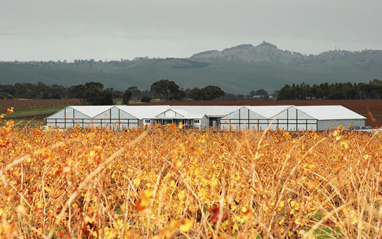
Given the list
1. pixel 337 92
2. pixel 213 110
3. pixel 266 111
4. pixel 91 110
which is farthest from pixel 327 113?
pixel 337 92

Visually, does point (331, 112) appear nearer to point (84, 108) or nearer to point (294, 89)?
point (84, 108)

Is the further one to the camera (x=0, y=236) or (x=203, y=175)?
(x=203, y=175)

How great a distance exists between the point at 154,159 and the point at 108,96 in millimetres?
99248

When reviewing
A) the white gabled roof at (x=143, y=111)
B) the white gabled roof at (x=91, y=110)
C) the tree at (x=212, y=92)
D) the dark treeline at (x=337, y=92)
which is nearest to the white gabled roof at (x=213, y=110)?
the white gabled roof at (x=143, y=111)

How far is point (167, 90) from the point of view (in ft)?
435

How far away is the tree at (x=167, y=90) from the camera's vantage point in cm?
13138

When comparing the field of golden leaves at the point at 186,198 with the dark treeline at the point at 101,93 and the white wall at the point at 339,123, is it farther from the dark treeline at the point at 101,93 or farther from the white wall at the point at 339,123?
the dark treeline at the point at 101,93

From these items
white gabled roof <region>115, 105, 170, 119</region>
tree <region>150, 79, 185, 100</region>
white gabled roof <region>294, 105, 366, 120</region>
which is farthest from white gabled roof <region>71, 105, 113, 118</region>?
tree <region>150, 79, 185, 100</region>

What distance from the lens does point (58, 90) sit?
158 metres

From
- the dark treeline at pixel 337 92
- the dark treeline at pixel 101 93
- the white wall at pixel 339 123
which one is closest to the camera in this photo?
the white wall at pixel 339 123

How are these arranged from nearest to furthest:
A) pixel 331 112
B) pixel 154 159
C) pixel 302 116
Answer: pixel 154 159
pixel 302 116
pixel 331 112

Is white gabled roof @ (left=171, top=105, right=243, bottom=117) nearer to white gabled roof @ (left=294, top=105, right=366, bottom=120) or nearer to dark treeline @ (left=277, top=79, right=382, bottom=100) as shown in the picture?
white gabled roof @ (left=294, top=105, right=366, bottom=120)

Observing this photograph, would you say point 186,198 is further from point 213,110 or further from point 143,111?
point 213,110

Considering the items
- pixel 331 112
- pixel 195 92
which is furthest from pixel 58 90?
pixel 331 112
